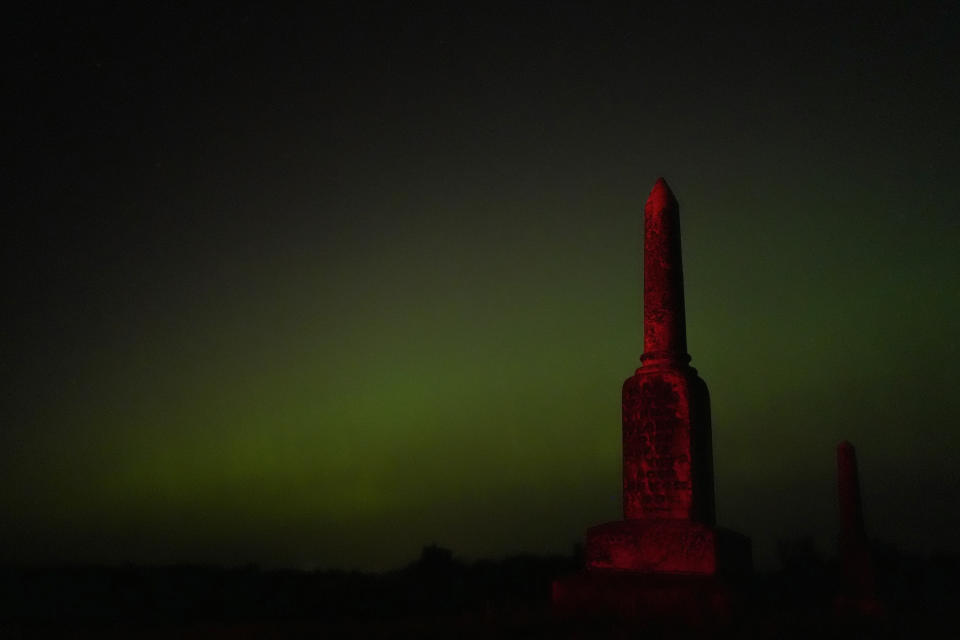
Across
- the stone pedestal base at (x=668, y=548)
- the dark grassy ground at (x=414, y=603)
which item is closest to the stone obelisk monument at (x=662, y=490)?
the stone pedestal base at (x=668, y=548)

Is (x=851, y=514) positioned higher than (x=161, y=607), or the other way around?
(x=851, y=514)

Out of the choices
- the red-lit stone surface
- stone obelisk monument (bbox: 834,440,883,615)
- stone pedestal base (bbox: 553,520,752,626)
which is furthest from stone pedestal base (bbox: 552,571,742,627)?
stone obelisk monument (bbox: 834,440,883,615)

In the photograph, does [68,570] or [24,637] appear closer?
[24,637]

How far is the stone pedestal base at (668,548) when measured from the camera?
27.9ft

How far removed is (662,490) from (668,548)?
0.71 meters

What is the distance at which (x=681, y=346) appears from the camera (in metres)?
9.74

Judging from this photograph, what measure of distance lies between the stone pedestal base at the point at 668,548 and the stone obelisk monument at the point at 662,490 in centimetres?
1

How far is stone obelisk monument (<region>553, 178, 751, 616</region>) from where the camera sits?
8383 millimetres

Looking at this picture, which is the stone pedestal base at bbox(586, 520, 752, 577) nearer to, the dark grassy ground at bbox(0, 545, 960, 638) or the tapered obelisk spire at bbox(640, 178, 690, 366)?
the dark grassy ground at bbox(0, 545, 960, 638)

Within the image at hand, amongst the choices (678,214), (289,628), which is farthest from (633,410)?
(289,628)

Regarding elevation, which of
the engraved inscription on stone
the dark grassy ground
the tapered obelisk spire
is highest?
the tapered obelisk spire

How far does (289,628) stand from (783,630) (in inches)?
177

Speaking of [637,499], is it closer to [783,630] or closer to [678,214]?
[783,630]

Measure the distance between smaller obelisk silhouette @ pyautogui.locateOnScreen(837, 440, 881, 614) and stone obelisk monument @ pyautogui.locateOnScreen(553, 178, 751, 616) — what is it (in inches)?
84.2
